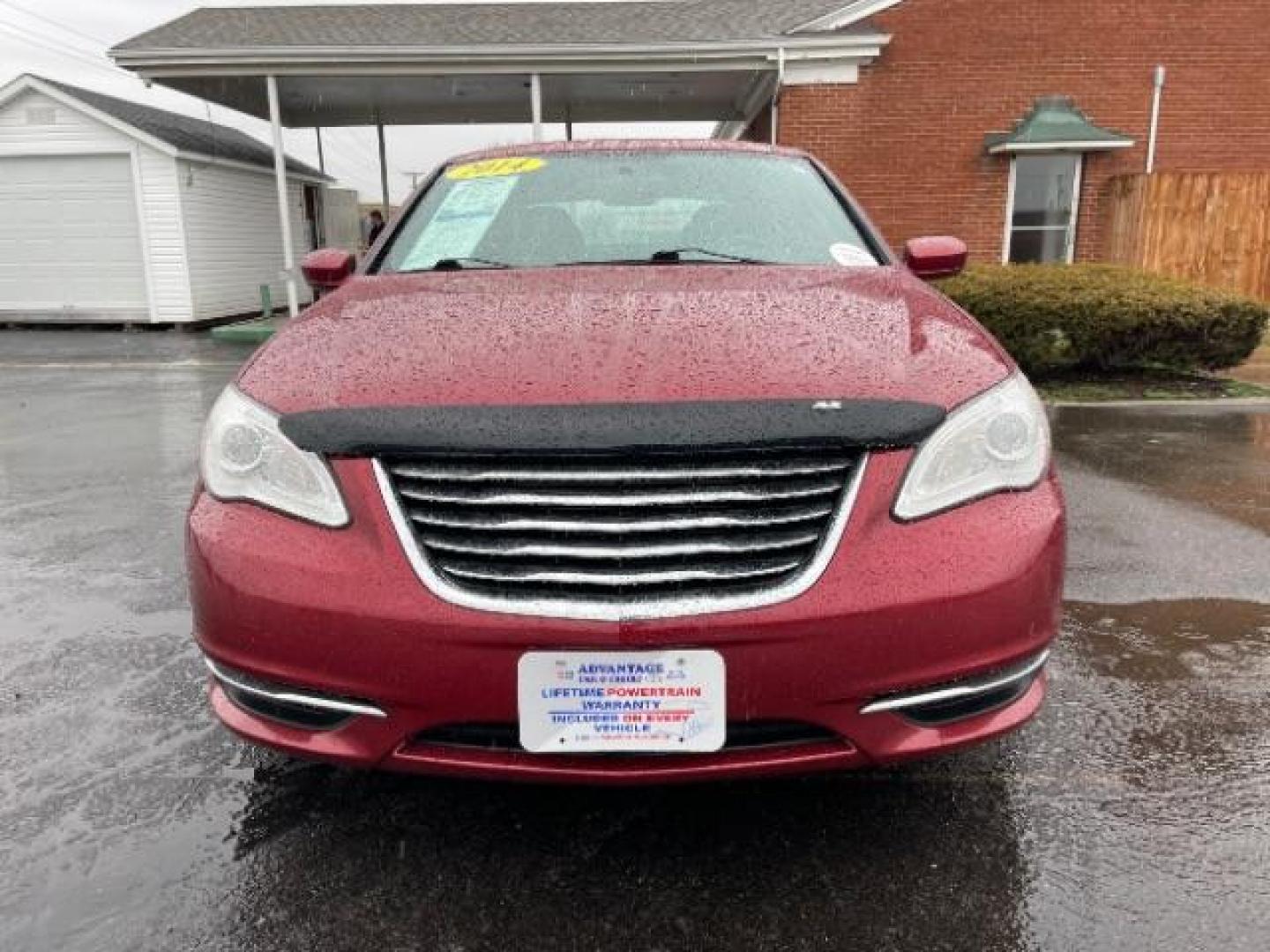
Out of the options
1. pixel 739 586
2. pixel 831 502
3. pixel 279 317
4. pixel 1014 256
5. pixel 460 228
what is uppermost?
pixel 460 228

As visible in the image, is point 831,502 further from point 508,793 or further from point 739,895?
point 508,793

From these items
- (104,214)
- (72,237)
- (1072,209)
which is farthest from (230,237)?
(1072,209)

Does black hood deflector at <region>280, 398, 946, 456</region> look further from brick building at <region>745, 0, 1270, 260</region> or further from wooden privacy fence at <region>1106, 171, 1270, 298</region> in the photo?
brick building at <region>745, 0, 1270, 260</region>

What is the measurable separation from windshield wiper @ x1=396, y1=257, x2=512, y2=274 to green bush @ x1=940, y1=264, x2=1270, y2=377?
241 inches

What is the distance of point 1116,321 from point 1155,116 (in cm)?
669

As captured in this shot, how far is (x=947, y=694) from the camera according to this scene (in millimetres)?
1859

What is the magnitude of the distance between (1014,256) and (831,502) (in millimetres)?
12891

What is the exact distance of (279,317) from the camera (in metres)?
15.4

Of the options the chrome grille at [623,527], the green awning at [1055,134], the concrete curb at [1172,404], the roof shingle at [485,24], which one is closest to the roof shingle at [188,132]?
the roof shingle at [485,24]

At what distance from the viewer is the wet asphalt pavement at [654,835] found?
6.32 ft

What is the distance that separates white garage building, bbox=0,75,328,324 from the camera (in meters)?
15.2

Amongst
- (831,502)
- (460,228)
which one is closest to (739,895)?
(831,502)

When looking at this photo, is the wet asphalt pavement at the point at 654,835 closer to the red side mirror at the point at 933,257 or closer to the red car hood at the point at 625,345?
the red car hood at the point at 625,345

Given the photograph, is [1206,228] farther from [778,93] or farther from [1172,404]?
[1172,404]
